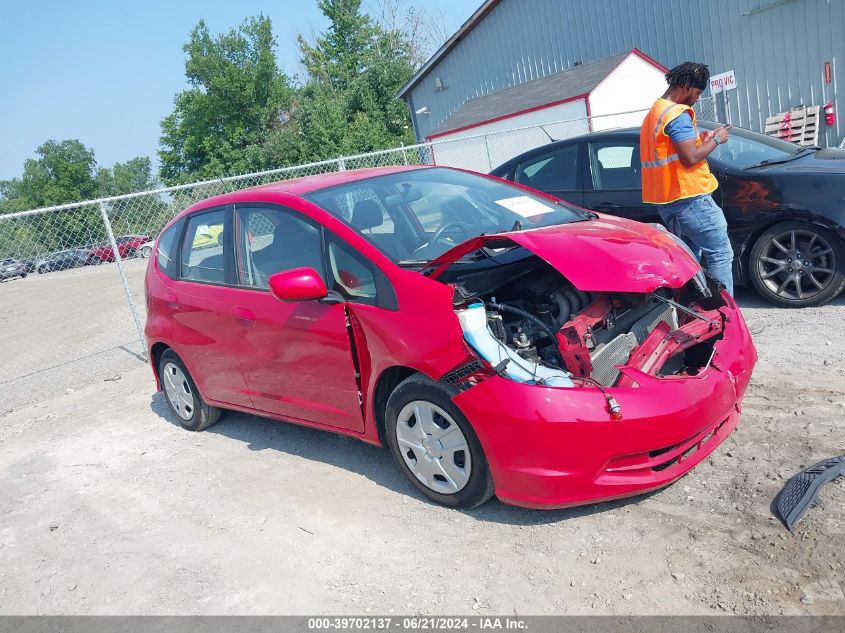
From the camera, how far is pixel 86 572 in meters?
3.84

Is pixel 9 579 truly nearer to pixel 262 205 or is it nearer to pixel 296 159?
pixel 262 205

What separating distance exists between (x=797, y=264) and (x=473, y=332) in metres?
3.76

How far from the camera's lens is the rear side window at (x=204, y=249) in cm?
482

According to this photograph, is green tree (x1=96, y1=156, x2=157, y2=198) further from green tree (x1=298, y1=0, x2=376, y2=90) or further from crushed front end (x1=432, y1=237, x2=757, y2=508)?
crushed front end (x1=432, y1=237, x2=757, y2=508)

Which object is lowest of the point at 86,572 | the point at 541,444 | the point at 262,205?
the point at 86,572

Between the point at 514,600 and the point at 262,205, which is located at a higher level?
the point at 262,205

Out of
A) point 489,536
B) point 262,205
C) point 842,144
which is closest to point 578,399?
point 489,536

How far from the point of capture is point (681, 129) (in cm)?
490

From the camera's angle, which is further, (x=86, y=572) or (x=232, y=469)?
(x=232, y=469)

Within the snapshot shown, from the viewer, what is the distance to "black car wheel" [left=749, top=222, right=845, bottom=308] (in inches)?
222

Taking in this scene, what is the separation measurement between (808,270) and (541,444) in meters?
3.79

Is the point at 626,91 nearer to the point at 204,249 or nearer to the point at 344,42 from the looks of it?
the point at 204,249

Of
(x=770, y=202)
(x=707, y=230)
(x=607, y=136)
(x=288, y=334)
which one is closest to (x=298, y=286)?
(x=288, y=334)

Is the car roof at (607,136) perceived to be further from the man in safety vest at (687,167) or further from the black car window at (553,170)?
the man in safety vest at (687,167)
